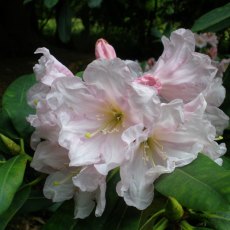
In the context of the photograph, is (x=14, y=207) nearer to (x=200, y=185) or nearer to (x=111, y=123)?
(x=111, y=123)

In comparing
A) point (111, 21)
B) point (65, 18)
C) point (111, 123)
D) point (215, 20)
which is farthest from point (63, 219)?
point (111, 21)

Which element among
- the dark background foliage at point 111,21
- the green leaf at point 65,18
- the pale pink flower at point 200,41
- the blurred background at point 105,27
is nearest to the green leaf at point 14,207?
the dark background foliage at point 111,21

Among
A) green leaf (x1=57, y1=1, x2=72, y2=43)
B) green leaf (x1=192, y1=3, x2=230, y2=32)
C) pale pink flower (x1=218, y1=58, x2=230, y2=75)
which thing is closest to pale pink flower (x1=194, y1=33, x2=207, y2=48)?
green leaf (x1=57, y1=1, x2=72, y2=43)

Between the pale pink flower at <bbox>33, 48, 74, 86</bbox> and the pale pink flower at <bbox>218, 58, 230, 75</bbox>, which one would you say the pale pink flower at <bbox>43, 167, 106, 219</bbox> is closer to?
the pale pink flower at <bbox>33, 48, 74, 86</bbox>

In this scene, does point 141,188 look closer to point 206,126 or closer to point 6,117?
point 206,126

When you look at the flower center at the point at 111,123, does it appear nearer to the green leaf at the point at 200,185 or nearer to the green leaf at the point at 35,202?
the green leaf at the point at 200,185

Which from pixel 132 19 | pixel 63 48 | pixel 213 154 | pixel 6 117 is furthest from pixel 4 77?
pixel 213 154
